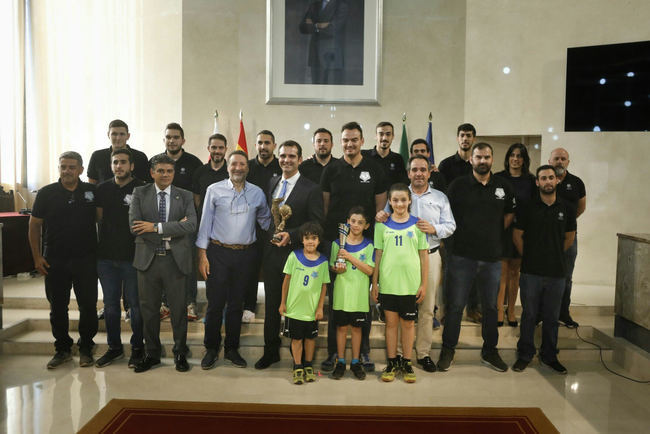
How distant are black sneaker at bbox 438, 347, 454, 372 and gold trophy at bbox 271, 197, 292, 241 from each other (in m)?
1.60

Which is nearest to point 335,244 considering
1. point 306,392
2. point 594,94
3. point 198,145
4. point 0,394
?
point 306,392

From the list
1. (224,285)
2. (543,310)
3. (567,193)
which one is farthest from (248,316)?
(567,193)

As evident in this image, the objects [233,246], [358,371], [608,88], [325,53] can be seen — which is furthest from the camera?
[325,53]

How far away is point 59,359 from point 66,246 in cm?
88

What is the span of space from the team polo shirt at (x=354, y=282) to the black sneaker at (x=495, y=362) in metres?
1.11

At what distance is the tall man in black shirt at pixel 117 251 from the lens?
155 inches

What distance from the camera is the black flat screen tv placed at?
6094 mm

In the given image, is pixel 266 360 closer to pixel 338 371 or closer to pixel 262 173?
pixel 338 371

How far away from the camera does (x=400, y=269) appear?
3701mm

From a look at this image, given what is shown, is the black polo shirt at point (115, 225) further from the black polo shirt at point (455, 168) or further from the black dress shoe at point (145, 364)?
the black polo shirt at point (455, 168)

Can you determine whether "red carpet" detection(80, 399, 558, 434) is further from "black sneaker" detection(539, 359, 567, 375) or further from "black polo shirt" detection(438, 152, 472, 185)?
"black polo shirt" detection(438, 152, 472, 185)

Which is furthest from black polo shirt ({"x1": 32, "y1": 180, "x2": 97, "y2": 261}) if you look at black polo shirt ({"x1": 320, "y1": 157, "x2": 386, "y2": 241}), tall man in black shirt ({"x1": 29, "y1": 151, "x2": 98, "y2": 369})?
black polo shirt ({"x1": 320, "y1": 157, "x2": 386, "y2": 241})

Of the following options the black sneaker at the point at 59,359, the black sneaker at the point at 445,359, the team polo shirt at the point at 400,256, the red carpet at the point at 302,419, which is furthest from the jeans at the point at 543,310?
the black sneaker at the point at 59,359

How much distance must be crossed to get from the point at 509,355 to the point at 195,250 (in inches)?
112
